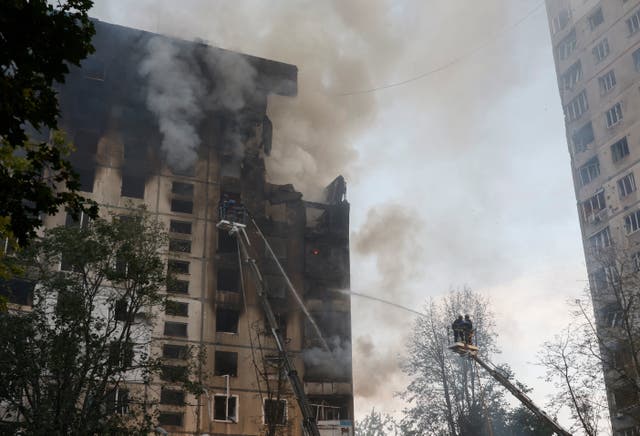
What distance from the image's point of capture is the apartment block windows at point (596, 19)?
2292 inches

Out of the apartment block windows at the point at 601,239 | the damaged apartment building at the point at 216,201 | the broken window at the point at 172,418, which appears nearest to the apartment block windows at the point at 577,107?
the apartment block windows at the point at 601,239

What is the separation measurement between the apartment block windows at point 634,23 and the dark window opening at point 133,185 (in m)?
38.8

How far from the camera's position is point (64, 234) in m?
29.7

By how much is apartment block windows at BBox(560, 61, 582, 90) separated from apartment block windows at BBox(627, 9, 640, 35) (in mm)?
5327

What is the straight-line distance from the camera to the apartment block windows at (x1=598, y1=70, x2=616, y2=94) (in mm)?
55781

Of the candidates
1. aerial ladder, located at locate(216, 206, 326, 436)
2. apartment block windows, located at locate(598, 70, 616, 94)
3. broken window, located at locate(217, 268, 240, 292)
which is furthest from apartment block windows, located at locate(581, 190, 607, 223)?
broken window, located at locate(217, 268, 240, 292)

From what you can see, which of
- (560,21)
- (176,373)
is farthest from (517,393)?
(560,21)

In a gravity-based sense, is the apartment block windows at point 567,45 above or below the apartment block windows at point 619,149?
above

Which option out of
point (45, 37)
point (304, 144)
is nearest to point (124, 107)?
point (304, 144)

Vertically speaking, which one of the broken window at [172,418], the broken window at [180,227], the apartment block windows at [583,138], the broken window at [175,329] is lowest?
the broken window at [172,418]

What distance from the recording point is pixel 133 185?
61.2 metres

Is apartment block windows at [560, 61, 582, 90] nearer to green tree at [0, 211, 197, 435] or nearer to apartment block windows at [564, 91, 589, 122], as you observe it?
apartment block windows at [564, 91, 589, 122]

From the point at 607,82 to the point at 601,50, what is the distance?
2.90 meters

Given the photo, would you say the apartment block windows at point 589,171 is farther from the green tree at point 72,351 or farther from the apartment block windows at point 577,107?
the green tree at point 72,351
